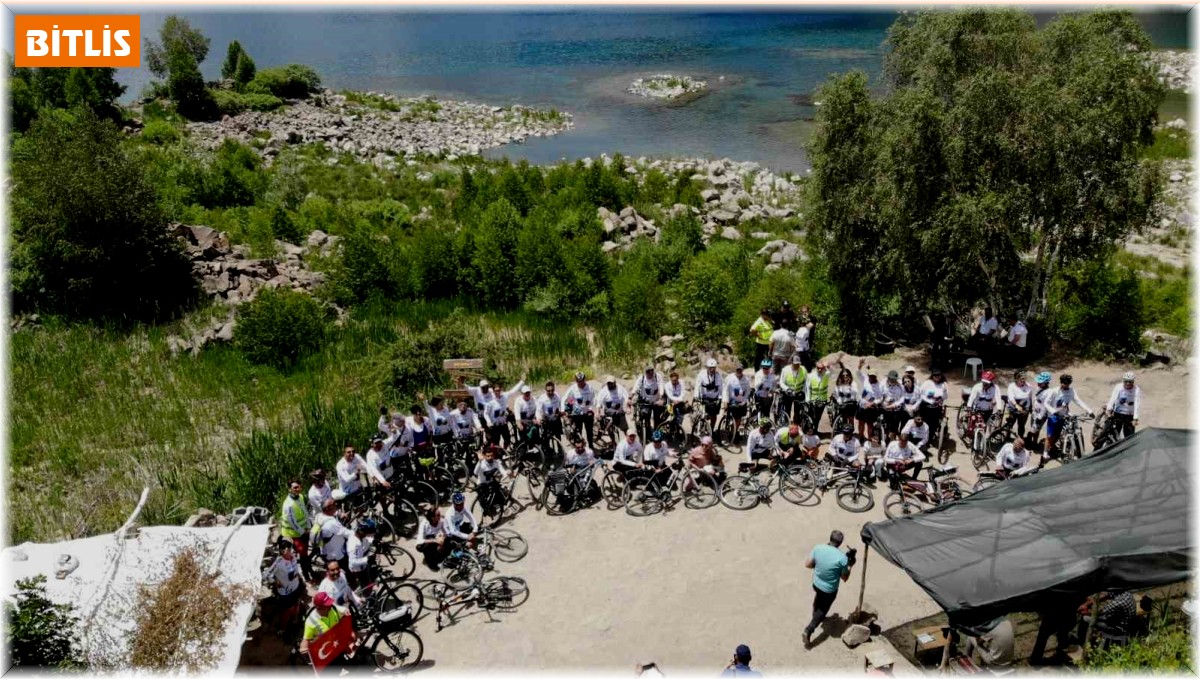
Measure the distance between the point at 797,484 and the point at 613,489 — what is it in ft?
11.8

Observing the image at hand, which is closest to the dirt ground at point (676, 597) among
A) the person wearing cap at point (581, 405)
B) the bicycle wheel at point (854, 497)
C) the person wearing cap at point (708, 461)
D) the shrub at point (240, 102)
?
the bicycle wheel at point (854, 497)

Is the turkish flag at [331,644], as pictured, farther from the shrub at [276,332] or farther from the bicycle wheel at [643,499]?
the shrub at [276,332]

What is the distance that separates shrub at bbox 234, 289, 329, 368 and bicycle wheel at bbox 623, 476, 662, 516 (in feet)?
45.5

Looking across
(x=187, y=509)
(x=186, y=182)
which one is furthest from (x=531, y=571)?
(x=186, y=182)

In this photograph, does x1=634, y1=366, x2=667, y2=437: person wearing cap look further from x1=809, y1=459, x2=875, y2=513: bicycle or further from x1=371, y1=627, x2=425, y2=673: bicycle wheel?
x1=371, y1=627, x2=425, y2=673: bicycle wheel

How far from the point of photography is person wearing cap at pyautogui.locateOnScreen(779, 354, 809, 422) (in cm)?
1817

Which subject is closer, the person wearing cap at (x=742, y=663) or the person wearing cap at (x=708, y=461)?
the person wearing cap at (x=742, y=663)

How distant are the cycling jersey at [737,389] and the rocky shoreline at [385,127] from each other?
4281cm

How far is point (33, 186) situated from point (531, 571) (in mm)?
27087

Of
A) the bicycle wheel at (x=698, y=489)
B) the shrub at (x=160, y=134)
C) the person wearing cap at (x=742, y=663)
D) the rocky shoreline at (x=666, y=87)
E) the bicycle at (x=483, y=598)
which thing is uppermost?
the rocky shoreline at (x=666, y=87)

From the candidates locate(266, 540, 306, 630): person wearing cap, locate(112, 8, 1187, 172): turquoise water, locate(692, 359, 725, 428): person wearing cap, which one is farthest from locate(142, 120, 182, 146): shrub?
locate(266, 540, 306, 630): person wearing cap

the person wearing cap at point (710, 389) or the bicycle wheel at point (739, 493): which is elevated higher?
the person wearing cap at point (710, 389)

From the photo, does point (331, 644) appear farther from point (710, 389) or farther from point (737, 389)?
point (737, 389)

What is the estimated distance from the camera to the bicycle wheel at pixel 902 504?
602 inches
